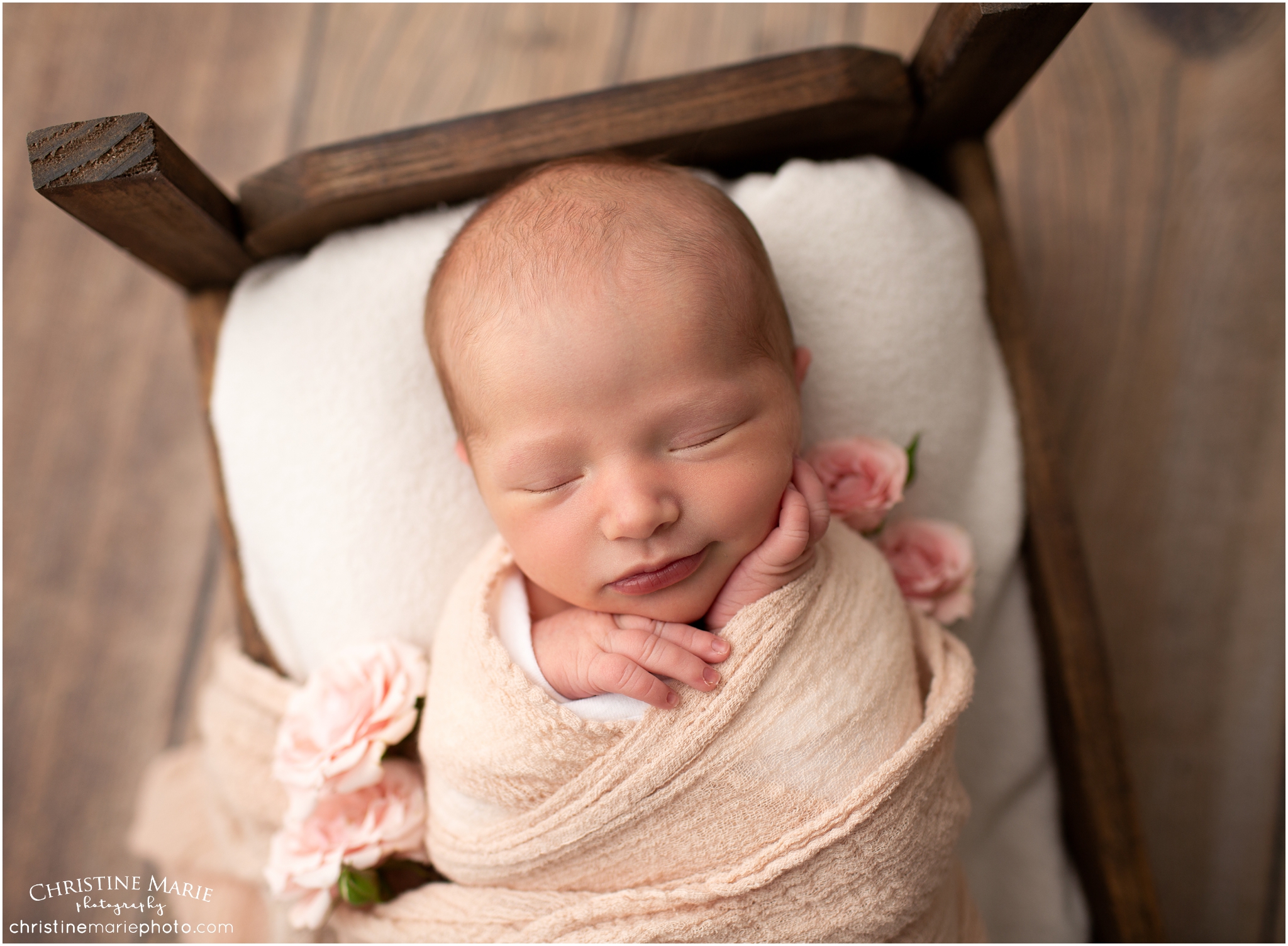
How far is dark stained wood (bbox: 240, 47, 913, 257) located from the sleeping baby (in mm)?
87

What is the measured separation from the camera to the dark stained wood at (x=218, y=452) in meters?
1.00

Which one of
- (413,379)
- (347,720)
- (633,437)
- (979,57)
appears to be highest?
(979,57)

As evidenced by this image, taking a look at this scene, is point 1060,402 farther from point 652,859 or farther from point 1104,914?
point 652,859

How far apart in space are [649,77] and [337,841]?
3.94 feet

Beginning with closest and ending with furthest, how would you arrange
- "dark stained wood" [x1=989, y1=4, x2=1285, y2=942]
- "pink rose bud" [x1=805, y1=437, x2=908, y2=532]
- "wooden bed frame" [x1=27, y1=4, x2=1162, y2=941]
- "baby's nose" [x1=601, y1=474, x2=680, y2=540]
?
"baby's nose" [x1=601, y1=474, x2=680, y2=540]
"wooden bed frame" [x1=27, y1=4, x2=1162, y2=941]
"pink rose bud" [x1=805, y1=437, x2=908, y2=532]
"dark stained wood" [x1=989, y1=4, x2=1285, y2=942]

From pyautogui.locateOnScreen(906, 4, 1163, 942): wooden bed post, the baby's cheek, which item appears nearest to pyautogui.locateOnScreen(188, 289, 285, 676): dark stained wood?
the baby's cheek

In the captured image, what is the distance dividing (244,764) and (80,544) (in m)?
0.67

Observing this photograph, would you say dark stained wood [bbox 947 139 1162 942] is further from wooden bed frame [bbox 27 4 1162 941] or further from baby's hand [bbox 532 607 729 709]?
baby's hand [bbox 532 607 729 709]

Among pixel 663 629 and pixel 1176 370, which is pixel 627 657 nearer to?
pixel 663 629

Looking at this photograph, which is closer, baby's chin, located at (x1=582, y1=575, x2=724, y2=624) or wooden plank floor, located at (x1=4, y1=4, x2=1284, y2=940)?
baby's chin, located at (x1=582, y1=575, x2=724, y2=624)

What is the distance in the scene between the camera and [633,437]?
70cm

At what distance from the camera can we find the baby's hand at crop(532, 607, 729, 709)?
0.73 metres

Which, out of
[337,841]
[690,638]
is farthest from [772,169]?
[337,841]

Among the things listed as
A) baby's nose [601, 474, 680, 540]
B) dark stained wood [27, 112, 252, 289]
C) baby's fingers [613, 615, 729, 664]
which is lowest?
baby's fingers [613, 615, 729, 664]
